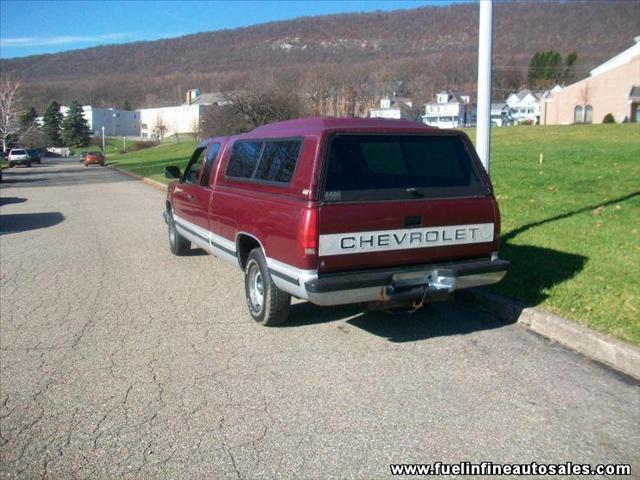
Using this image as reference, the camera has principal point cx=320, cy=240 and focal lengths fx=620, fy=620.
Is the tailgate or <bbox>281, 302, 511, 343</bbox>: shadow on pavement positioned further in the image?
<bbox>281, 302, 511, 343</bbox>: shadow on pavement

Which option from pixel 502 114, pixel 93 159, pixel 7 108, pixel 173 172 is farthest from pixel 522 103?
pixel 173 172

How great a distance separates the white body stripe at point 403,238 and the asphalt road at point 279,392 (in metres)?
0.89

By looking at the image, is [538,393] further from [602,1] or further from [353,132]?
[602,1]

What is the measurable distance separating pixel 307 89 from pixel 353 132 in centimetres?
5364

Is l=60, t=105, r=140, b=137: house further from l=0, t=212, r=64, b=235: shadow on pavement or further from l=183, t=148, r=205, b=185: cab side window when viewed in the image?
l=183, t=148, r=205, b=185: cab side window

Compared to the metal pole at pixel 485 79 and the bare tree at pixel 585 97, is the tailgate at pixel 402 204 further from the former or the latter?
the bare tree at pixel 585 97

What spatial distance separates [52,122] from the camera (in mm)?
100312

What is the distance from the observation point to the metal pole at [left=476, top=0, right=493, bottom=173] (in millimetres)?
8109

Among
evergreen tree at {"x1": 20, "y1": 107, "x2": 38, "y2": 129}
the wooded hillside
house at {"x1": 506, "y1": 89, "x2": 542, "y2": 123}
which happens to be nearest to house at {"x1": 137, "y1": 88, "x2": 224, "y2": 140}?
the wooded hillside

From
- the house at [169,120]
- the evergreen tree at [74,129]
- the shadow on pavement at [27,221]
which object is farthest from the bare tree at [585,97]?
the evergreen tree at [74,129]

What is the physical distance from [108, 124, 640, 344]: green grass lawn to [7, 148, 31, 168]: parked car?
48.4 metres

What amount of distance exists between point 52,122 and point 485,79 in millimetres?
104100

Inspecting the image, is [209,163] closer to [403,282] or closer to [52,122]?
[403,282]

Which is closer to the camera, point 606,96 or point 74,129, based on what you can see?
point 606,96
